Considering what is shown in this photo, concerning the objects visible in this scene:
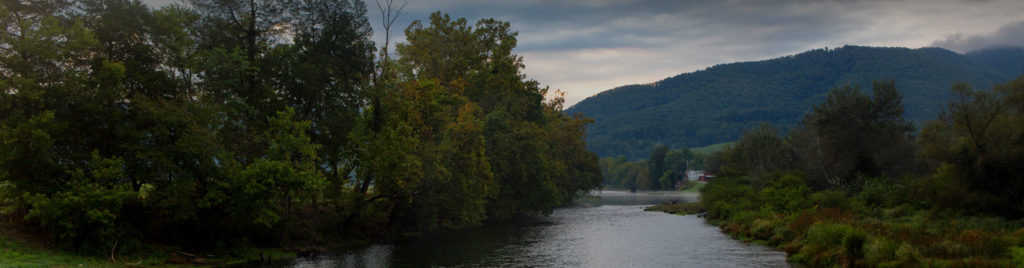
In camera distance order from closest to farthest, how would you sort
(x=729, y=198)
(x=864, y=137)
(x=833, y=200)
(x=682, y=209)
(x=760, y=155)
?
(x=833, y=200) → (x=864, y=137) → (x=729, y=198) → (x=760, y=155) → (x=682, y=209)

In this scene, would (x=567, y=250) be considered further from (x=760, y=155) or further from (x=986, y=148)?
(x=760, y=155)

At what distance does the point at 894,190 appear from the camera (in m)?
44.9

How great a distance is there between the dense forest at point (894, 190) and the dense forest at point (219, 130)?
23473mm

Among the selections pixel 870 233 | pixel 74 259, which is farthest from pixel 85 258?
pixel 870 233

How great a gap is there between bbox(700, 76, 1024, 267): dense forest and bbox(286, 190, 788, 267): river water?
3014mm

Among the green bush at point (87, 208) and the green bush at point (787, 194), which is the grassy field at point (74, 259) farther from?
the green bush at point (787, 194)

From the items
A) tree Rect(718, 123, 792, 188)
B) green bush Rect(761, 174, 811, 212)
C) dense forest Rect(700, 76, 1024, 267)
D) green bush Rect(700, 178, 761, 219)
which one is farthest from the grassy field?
tree Rect(718, 123, 792, 188)

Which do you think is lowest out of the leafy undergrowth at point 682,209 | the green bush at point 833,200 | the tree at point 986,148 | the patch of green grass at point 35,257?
the leafy undergrowth at point 682,209

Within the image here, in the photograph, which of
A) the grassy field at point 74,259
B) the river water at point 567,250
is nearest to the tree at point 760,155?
the river water at point 567,250

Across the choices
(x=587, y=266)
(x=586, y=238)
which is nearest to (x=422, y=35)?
(x=586, y=238)

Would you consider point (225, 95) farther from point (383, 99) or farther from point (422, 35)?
point (422, 35)

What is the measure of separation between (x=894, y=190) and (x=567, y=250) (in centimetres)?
2322

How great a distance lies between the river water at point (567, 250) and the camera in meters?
34.2

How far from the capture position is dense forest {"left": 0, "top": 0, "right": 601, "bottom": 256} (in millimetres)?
28812
